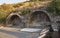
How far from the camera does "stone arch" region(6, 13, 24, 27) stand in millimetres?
22891

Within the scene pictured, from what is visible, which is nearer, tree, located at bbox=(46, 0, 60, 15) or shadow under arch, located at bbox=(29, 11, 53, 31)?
tree, located at bbox=(46, 0, 60, 15)

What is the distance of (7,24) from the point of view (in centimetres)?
2344

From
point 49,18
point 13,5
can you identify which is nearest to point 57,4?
point 49,18

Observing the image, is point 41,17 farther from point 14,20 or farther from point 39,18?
point 14,20

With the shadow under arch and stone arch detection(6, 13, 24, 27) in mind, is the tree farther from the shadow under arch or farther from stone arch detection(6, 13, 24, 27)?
stone arch detection(6, 13, 24, 27)

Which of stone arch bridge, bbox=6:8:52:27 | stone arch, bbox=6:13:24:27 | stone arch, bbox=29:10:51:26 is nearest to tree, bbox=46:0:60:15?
stone arch bridge, bbox=6:8:52:27

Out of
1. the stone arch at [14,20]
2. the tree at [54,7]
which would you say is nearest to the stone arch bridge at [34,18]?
the stone arch at [14,20]

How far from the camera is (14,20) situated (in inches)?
953

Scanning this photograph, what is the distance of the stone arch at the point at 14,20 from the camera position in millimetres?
22891

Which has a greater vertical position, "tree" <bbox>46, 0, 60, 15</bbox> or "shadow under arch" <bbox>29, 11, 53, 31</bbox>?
"tree" <bbox>46, 0, 60, 15</bbox>

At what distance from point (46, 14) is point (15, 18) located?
4626 mm

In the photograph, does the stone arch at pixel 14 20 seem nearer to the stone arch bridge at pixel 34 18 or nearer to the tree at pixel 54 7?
the stone arch bridge at pixel 34 18

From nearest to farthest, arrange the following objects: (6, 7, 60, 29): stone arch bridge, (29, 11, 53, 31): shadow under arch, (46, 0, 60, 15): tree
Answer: (46, 0, 60, 15): tree, (6, 7, 60, 29): stone arch bridge, (29, 11, 53, 31): shadow under arch

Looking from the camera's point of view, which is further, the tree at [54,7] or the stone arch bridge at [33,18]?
the stone arch bridge at [33,18]
